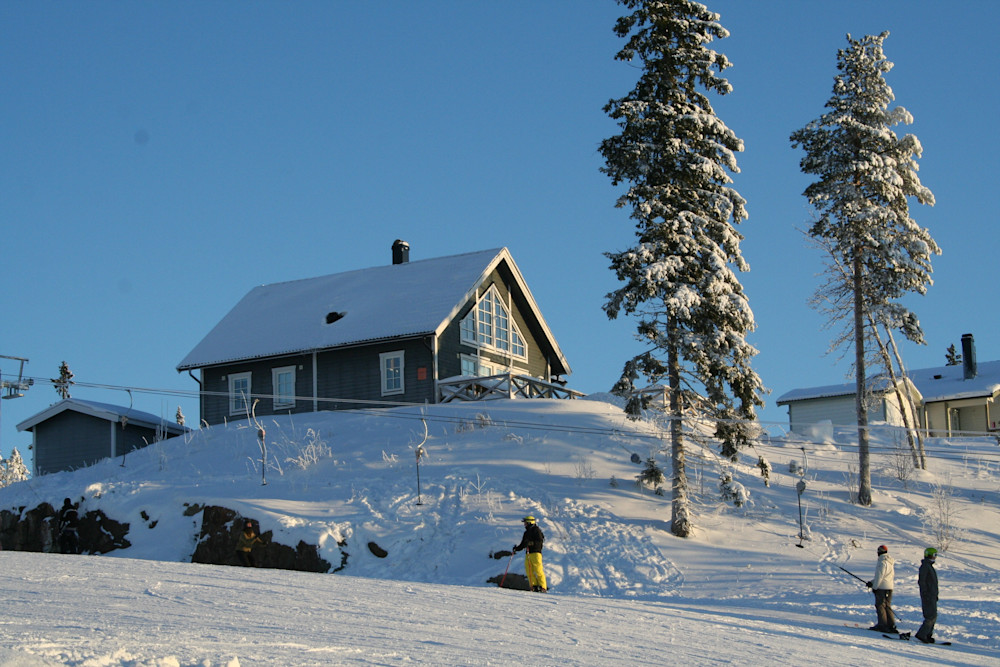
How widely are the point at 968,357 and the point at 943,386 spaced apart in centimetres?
237

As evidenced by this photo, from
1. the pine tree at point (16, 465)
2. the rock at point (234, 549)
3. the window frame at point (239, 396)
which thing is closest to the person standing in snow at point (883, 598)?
the rock at point (234, 549)

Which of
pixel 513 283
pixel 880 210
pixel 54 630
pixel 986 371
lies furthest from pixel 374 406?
pixel 986 371

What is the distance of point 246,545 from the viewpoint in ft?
69.7

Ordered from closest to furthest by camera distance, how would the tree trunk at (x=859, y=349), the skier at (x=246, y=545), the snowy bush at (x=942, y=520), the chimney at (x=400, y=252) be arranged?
the skier at (x=246, y=545) < the snowy bush at (x=942, y=520) < the tree trunk at (x=859, y=349) < the chimney at (x=400, y=252)

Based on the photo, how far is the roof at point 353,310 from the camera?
Answer: 36.3 m

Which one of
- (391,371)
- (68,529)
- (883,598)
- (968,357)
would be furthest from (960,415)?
(68,529)

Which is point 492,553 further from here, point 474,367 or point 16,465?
point 16,465

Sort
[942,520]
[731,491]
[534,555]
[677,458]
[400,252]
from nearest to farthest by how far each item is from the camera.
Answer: [534,555] < [677,458] < [731,491] < [942,520] < [400,252]

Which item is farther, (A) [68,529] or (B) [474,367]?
(B) [474,367]

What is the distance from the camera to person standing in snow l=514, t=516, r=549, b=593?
61.8 feet

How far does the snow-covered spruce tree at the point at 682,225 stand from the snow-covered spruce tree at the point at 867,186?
5.99 meters

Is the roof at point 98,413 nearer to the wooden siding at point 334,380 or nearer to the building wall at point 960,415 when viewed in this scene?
the wooden siding at point 334,380

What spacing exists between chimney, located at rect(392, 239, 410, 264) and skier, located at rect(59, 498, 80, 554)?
20.7m

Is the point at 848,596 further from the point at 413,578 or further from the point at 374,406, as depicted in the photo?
the point at 374,406
